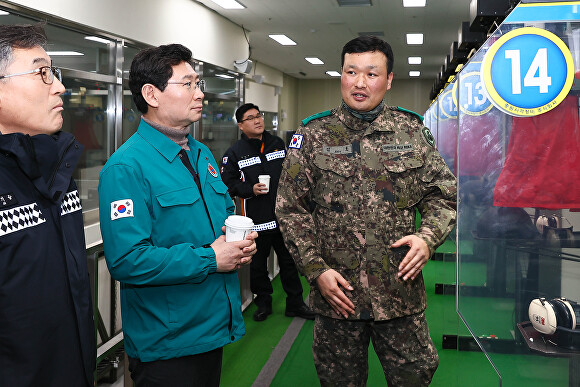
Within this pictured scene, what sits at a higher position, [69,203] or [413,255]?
Answer: [69,203]

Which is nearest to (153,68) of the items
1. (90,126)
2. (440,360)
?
(440,360)

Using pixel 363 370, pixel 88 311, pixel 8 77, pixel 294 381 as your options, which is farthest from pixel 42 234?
pixel 294 381

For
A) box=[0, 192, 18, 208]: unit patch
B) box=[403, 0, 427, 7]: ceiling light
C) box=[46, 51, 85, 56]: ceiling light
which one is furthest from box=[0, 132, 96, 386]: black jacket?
A: box=[403, 0, 427, 7]: ceiling light

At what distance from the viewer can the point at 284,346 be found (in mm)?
3770

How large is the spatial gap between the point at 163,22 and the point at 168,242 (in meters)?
5.16

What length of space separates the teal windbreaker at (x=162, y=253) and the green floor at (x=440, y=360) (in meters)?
1.19

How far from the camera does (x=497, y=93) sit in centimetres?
200

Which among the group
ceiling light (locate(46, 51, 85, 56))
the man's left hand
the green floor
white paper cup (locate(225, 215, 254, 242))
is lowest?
the green floor

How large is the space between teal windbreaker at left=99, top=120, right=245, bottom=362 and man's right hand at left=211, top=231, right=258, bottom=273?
0.02 meters

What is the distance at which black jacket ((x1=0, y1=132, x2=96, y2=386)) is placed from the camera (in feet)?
3.67

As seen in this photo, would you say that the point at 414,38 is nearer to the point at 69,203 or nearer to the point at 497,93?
the point at 497,93

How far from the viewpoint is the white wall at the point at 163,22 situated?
424 centimetres

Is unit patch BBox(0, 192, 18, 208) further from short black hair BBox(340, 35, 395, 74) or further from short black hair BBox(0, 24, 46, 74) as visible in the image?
short black hair BBox(340, 35, 395, 74)

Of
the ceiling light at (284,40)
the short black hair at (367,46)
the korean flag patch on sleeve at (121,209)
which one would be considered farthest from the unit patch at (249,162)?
the ceiling light at (284,40)
